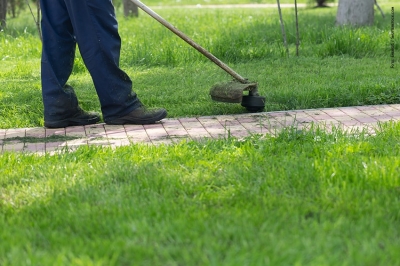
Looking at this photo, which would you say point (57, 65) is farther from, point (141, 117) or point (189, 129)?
point (189, 129)

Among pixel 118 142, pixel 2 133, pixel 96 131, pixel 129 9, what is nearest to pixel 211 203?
pixel 118 142

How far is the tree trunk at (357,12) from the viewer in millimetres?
11000

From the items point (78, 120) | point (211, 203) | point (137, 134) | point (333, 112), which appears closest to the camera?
point (211, 203)

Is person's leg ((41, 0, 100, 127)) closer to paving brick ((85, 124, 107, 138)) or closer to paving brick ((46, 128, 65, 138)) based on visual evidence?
paving brick ((46, 128, 65, 138))

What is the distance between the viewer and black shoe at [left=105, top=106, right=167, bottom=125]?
514 centimetres

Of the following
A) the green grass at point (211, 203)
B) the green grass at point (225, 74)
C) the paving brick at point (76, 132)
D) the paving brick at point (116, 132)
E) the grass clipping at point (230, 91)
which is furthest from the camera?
the green grass at point (225, 74)

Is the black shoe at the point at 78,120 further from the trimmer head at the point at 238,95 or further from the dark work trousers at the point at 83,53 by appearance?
the trimmer head at the point at 238,95

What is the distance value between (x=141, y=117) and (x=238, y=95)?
2.38 ft

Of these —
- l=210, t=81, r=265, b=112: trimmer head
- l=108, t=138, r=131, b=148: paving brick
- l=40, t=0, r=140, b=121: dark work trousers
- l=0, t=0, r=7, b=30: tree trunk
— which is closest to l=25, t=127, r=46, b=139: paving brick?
l=40, t=0, r=140, b=121: dark work trousers

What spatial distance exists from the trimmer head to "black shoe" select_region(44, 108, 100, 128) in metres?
0.91

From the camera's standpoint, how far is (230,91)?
209 inches

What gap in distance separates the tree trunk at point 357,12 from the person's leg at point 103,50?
6.61 metres

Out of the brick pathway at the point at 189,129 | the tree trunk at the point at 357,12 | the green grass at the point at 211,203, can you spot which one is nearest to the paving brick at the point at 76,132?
the brick pathway at the point at 189,129

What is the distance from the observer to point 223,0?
2541 cm
